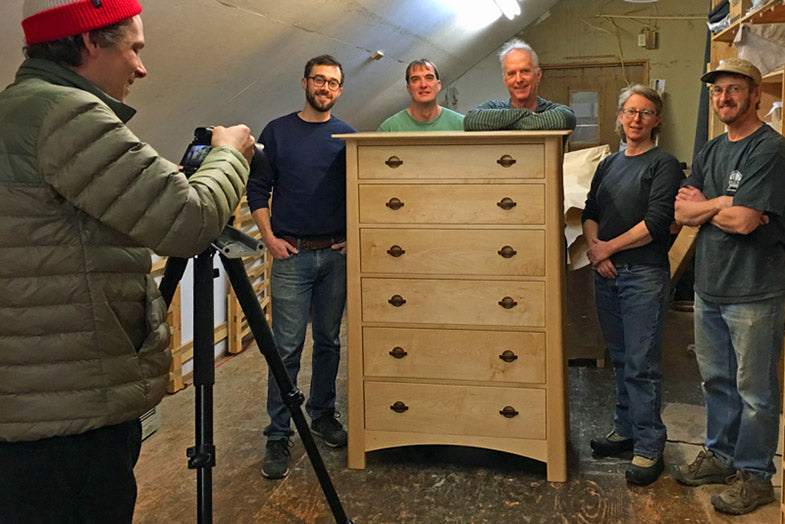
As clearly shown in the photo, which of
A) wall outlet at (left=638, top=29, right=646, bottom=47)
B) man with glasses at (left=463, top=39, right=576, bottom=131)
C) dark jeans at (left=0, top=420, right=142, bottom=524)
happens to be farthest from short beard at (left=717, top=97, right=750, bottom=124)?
wall outlet at (left=638, top=29, right=646, bottom=47)

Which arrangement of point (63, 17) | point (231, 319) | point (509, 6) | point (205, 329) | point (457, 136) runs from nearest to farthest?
point (63, 17), point (205, 329), point (457, 136), point (231, 319), point (509, 6)

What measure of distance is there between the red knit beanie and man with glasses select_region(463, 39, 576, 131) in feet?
5.42

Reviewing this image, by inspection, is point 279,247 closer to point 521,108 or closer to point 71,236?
point 521,108

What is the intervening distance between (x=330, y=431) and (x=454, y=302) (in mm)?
830

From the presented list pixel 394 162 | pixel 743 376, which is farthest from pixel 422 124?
pixel 743 376

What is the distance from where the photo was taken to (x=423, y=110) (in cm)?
328

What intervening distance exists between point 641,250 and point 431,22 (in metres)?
2.60

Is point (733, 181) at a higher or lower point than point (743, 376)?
higher

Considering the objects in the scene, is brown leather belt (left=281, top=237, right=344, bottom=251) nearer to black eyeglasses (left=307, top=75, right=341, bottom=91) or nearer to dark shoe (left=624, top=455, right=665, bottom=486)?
black eyeglasses (left=307, top=75, right=341, bottom=91)

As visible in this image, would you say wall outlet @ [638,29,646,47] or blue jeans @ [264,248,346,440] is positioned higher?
wall outlet @ [638,29,646,47]

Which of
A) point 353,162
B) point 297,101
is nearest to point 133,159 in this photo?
point 353,162

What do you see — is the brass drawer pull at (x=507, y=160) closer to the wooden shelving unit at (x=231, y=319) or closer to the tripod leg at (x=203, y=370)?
the wooden shelving unit at (x=231, y=319)

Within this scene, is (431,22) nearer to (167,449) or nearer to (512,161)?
(512,161)

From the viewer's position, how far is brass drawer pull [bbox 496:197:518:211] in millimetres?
2631
